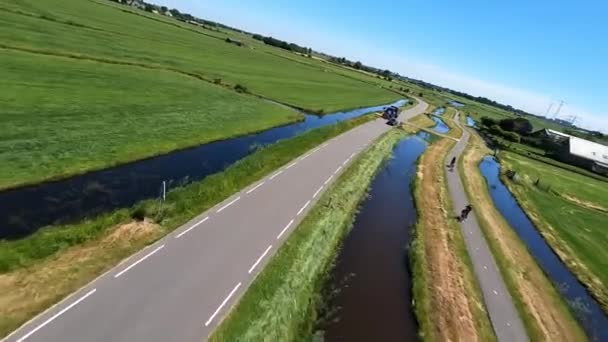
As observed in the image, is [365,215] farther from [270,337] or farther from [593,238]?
[593,238]

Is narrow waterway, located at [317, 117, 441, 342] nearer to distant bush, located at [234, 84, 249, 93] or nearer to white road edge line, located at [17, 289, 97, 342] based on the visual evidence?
white road edge line, located at [17, 289, 97, 342]

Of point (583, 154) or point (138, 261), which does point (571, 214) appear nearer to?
point (138, 261)

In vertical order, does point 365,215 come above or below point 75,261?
below

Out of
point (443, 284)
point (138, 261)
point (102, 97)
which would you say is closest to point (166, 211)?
point (138, 261)

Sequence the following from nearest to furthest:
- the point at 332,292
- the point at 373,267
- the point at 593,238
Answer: the point at 332,292 < the point at 373,267 < the point at 593,238

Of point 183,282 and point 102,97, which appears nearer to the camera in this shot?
point 183,282

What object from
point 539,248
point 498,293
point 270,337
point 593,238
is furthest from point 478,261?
point 593,238
